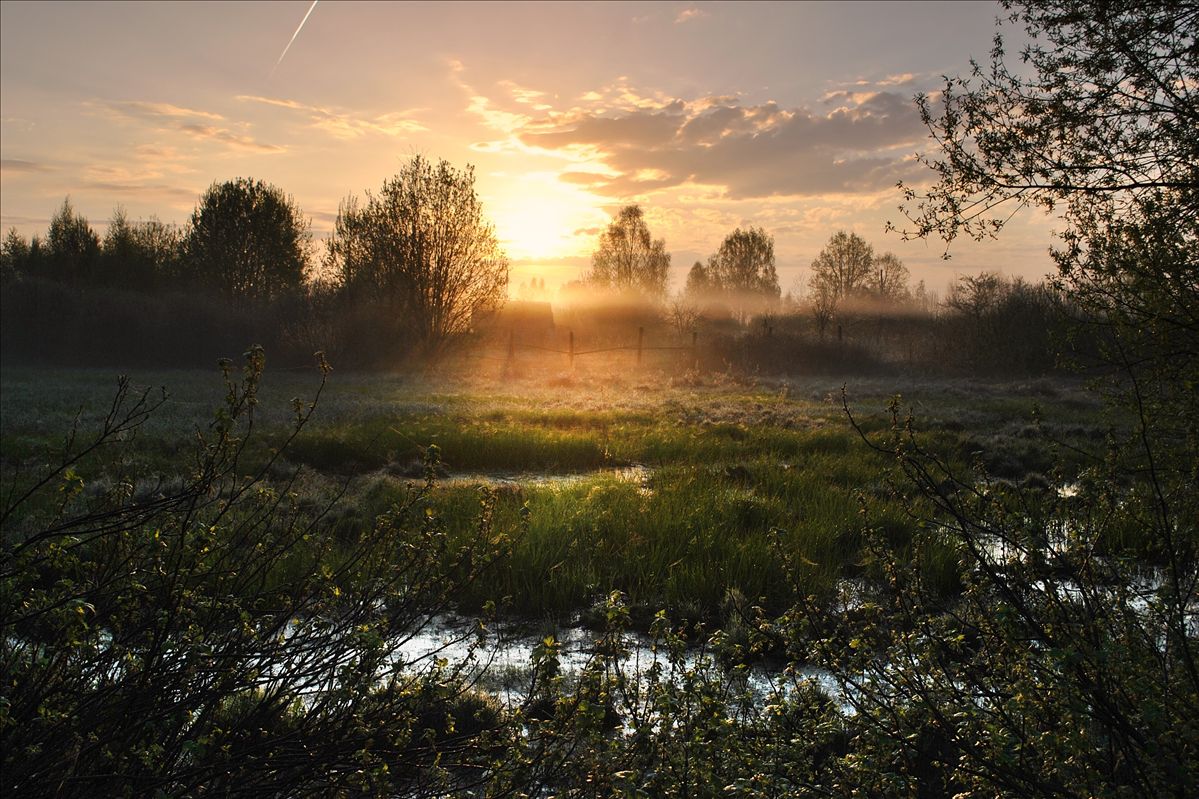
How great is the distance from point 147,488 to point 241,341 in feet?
97.3

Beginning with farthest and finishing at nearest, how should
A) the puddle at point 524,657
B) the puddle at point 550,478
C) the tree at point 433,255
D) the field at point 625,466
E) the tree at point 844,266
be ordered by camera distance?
the tree at point 844,266 → the tree at point 433,255 → the puddle at point 550,478 → the field at point 625,466 → the puddle at point 524,657

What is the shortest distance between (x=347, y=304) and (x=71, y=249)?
71.5ft

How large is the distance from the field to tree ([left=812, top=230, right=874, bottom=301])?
37.6 metres

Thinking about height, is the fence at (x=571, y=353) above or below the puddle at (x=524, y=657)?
above

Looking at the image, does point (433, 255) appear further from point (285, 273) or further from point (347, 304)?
point (285, 273)

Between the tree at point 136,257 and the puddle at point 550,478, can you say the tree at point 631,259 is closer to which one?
the tree at point 136,257

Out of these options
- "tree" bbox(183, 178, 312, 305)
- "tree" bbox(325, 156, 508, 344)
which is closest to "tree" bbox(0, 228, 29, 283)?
"tree" bbox(183, 178, 312, 305)

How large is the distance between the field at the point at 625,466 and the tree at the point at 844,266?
3757 centimetres

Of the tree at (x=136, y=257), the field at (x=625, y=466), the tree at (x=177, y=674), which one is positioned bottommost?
the field at (x=625, y=466)

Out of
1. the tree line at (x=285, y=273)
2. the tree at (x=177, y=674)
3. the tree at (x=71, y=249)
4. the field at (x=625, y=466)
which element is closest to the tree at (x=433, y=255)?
the tree line at (x=285, y=273)

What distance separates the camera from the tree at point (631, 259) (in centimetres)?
6294

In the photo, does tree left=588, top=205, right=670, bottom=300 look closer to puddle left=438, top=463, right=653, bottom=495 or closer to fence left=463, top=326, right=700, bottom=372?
fence left=463, top=326, right=700, bottom=372

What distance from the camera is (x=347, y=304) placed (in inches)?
1432

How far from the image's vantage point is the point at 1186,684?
2.99 meters
